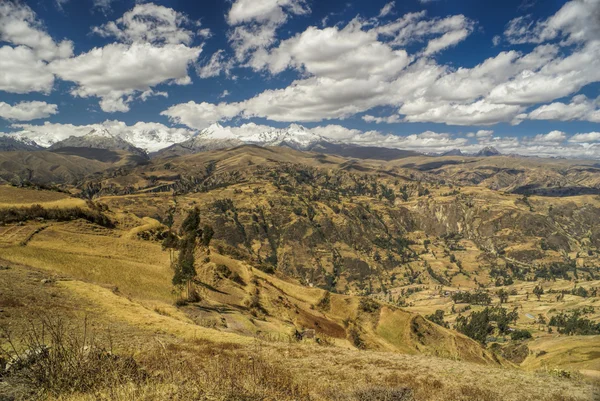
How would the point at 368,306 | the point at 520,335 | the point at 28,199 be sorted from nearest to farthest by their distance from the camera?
the point at 28,199 < the point at 368,306 < the point at 520,335

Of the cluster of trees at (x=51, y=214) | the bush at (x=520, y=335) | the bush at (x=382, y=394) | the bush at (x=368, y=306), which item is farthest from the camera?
the bush at (x=520, y=335)

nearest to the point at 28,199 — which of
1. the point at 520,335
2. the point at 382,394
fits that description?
the point at 382,394

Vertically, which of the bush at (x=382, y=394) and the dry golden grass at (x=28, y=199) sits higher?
the dry golden grass at (x=28, y=199)

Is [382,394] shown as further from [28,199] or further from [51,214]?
[28,199]

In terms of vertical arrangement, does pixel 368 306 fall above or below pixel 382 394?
below

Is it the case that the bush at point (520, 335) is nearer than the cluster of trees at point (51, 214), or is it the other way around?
the cluster of trees at point (51, 214)

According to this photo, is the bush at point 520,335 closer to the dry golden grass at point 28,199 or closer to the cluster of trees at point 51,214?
the cluster of trees at point 51,214

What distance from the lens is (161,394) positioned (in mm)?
9039

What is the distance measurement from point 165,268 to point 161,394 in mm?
54936

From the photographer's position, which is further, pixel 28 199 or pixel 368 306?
pixel 368 306

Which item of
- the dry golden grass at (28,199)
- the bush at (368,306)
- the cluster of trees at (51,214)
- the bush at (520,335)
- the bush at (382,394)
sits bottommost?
the bush at (520,335)

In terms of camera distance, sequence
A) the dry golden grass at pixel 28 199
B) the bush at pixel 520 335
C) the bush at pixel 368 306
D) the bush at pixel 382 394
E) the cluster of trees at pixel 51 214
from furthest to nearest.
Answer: the bush at pixel 520 335, the bush at pixel 368 306, the dry golden grass at pixel 28 199, the cluster of trees at pixel 51 214, the bush at pixel 382 394

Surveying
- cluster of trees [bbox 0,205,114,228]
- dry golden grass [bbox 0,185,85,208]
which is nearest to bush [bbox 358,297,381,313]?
cluster of trees [bbox 0,205,114,228]

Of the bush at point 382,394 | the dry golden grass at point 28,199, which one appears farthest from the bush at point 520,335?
the dry golden grass at point 28,199
